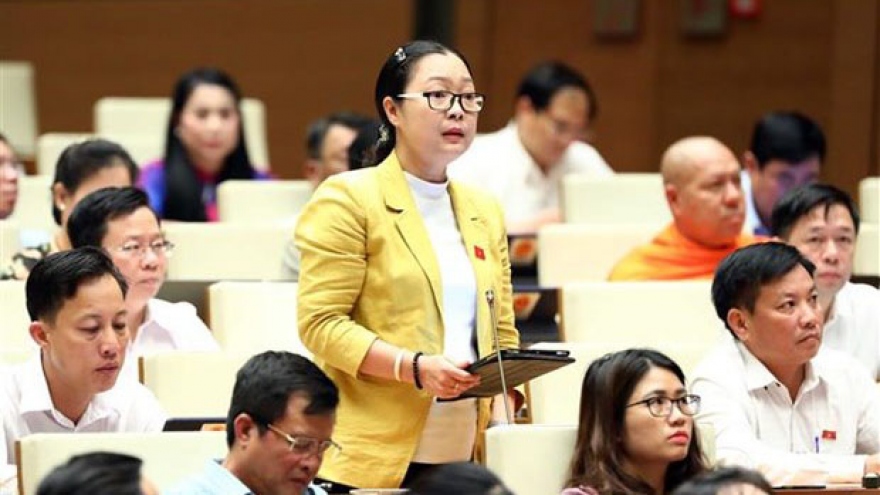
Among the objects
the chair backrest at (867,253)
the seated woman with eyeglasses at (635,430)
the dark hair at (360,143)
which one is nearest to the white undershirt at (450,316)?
the seated woman with eyeglasses at (635,430)

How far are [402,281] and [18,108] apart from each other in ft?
17.5

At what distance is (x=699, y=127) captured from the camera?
938 centimetres

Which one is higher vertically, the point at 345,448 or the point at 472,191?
the point at 472,191

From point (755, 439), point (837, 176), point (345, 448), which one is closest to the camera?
point (345, 448)

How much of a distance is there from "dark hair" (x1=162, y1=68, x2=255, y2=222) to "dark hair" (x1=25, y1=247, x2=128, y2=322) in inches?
112

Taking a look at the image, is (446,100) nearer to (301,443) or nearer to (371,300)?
(371,300)

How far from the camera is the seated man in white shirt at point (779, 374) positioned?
4.58m

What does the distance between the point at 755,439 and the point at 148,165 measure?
3508 millimetres

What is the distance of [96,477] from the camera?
10.1 ft

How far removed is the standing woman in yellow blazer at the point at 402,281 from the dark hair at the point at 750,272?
0.71 metres

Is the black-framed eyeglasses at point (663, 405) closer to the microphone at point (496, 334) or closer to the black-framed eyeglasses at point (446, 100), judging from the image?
the microphone at point (496, 334)

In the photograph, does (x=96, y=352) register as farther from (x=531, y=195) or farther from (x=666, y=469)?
(x=531, y=195)

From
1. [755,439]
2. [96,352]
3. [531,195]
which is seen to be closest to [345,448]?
[96,352]

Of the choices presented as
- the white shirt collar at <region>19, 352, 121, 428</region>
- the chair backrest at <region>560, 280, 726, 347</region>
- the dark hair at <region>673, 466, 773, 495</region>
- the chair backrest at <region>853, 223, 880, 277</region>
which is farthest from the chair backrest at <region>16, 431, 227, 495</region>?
the chair backrest at <region>853, 223, 880, 277</region>
